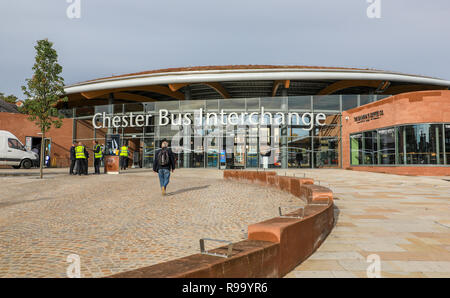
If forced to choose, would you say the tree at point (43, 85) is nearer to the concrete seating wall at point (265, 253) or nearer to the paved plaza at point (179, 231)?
the paved plaza at point (179, 231)

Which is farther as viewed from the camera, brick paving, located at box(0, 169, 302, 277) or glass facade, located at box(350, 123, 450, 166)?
glass facade, located at box(350, 123, 450, 166)

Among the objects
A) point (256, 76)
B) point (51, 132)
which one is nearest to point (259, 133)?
point (256, 76)

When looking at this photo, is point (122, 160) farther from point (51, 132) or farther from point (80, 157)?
point (51, 132)

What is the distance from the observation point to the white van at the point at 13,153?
20828 mm

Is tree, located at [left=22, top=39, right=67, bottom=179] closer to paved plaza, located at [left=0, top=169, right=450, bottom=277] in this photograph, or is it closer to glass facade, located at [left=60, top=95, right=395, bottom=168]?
paved plaza, located at [left=0, top=169, right=450, bottom=277]

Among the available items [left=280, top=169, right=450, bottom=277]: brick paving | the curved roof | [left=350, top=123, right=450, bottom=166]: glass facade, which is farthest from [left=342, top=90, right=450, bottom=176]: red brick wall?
[left=280, top=169, right=450, bottom=277]: brick paving

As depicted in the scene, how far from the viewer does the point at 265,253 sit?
100 inches

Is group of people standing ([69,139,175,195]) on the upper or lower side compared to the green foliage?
lower

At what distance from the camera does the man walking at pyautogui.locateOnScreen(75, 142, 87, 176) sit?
1552 cm

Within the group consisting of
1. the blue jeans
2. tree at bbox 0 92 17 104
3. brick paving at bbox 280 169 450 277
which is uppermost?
tree at bbox 0 92 17 104

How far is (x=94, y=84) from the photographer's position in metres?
27.8

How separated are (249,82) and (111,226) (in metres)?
24.4

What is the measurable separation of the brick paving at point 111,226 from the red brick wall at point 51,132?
20.1 meters

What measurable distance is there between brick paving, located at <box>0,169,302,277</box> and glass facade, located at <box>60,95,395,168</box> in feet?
50.1
